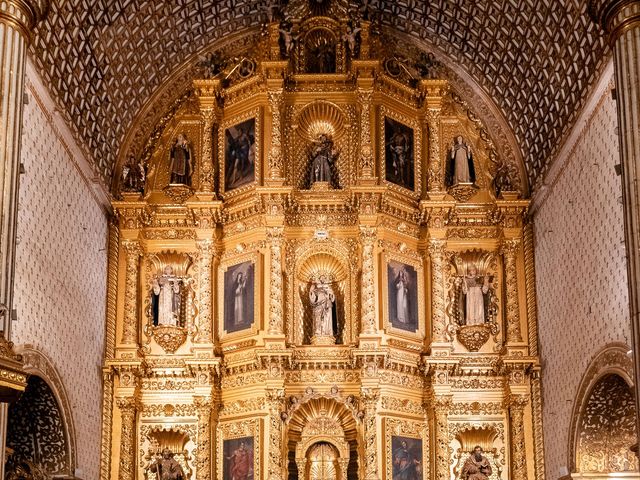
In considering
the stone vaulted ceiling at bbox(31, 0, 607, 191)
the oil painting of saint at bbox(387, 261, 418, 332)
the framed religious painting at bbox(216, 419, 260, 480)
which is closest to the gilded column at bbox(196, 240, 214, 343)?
the framed religious painting at bbox(216, 419, 260, 480)

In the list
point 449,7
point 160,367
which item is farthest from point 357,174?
point 160,367

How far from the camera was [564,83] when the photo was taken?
27.0m

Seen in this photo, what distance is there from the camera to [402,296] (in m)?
30.1

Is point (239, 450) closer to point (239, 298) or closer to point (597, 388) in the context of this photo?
point (239, 298)

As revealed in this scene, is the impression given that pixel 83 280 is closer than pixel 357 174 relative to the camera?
Yes

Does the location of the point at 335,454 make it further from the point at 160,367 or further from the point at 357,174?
the point at 357,174

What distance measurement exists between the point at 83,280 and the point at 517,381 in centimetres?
1125

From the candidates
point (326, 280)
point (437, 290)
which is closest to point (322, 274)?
point (326, 280)

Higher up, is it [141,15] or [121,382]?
[141,15]

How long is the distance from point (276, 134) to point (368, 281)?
15.4 feet

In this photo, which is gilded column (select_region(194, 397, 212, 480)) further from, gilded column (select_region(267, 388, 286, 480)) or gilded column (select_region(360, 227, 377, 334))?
gilded column (select_region(360, 227, 377, 334))

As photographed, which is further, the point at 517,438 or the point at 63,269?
the point at 517,438

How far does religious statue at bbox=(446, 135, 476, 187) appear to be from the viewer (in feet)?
104

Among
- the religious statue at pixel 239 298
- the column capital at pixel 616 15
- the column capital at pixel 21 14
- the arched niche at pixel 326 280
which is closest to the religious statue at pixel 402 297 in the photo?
the arched niche at pixel 326 280
